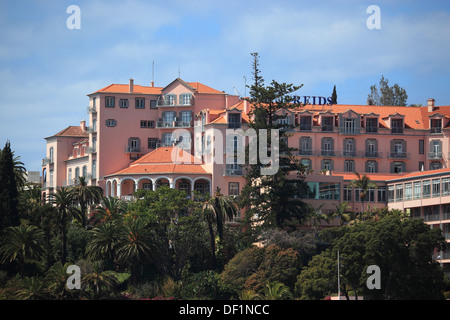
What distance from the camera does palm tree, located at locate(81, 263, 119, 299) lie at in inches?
3794

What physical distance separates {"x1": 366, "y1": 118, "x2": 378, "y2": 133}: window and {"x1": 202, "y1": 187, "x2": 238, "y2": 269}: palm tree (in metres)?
24.5

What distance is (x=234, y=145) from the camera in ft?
389

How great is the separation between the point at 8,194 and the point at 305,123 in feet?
124

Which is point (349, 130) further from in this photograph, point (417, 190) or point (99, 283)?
point (99, 283)

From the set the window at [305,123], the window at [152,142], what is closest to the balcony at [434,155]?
the window at [305,123]

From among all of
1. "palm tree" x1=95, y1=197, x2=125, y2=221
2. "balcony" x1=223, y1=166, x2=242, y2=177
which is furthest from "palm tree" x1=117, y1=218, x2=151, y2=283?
"balcony" x1=223, y1=166, x2=242, y2=177

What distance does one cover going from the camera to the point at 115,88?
131500mm

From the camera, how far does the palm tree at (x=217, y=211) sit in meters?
106

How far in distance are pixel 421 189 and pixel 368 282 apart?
2476cm

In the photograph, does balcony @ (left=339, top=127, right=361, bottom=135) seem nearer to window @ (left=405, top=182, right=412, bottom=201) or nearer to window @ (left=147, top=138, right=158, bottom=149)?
window @ (left=405, top=182, right=412, bottom=201)

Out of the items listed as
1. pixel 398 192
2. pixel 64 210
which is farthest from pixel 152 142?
pixel 398 192

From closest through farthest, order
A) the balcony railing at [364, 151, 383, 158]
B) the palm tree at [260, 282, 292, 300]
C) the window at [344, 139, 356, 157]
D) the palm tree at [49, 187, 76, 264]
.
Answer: the palm tree at [260, 282, 292, 300] → the palm tree at [49, 187, 76, 264] → the window at [344, 139, 356, 157] → the balcony railing at [364, 151, 383, 158]
